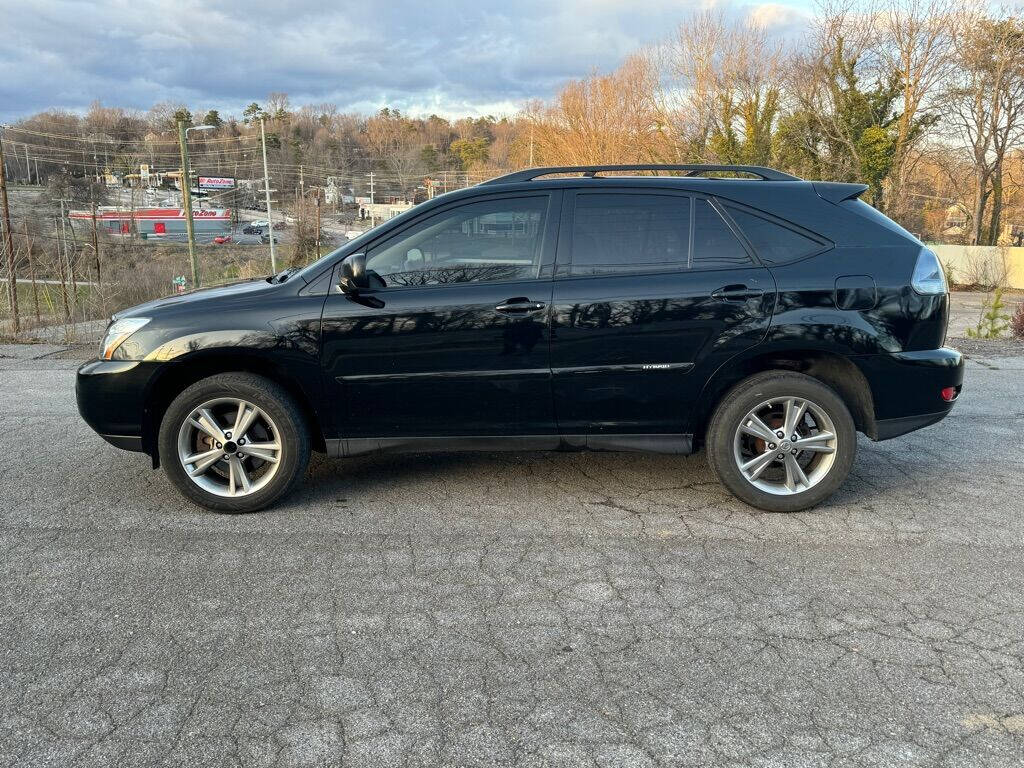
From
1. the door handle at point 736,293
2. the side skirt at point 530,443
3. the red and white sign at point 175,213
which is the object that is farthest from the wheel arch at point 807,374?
the red and white sign at point 175,213

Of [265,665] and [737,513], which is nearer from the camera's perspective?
[265,665]

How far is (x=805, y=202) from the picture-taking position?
4.37 meters

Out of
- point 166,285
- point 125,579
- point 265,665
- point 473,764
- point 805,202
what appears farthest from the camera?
point 166,285

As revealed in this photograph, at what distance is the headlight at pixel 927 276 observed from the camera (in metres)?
4.20

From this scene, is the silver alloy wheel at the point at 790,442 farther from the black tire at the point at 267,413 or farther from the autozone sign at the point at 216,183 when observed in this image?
the autozone sign at the point at 216,183

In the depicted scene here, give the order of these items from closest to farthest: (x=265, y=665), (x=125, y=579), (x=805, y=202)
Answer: (x=265, y=665)
(x=125, y=579)
(x=805, y=202)

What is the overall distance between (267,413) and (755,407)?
2.63m

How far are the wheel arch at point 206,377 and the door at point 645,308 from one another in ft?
4.60

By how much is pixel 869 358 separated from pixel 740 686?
2204 millimetres

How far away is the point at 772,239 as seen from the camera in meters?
4.30

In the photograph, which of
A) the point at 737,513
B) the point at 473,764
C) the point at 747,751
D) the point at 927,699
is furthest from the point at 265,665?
the point at 737,513

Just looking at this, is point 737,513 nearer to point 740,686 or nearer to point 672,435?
point 672,435

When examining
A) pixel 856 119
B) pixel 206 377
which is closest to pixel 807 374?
pixel 206 377

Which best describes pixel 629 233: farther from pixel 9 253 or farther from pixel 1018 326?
pixel 9 253
